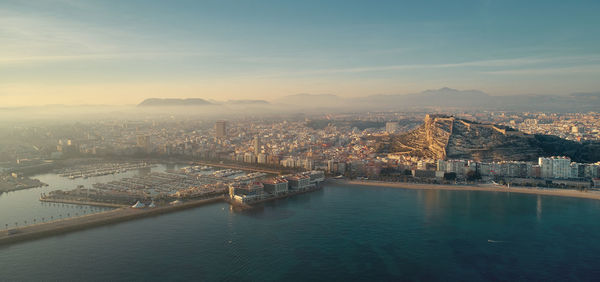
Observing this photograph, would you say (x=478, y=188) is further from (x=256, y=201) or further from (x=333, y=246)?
(x=333, y=246)

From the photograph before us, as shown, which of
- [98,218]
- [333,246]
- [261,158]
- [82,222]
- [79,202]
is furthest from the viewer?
[261,158]

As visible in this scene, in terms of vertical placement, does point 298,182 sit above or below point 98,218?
above

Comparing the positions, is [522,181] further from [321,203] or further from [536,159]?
[321,203]

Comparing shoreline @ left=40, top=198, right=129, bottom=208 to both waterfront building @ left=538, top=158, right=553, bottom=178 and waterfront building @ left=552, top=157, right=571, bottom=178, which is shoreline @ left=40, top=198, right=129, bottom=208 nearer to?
waterfront building @ left=538, top=158, right=553, bottom=178

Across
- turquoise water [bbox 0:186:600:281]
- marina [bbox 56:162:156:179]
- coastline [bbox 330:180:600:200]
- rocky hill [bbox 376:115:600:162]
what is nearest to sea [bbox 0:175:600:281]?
turquoise water [bbox 0:186:600:281]

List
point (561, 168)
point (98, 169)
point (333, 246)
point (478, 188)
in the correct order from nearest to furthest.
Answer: point (333, 246)
point (478, 188)
point (561, 168)
point (98, 169)

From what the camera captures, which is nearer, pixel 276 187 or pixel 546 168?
pixel 276 187

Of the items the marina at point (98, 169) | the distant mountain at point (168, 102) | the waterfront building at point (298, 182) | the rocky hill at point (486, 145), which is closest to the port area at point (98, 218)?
the waterfront building at point (298, 182)

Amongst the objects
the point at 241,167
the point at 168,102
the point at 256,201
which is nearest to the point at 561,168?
the point at 256,201
